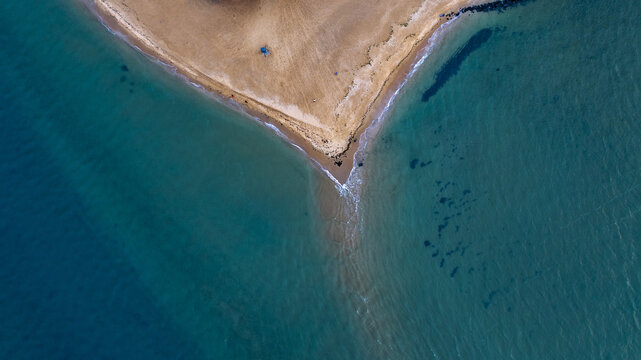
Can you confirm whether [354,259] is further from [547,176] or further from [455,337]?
[547,176]

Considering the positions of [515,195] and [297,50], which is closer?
[297,50]

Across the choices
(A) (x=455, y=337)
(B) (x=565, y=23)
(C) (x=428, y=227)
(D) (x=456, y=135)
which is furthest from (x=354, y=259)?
(B) (x=565, y=23)

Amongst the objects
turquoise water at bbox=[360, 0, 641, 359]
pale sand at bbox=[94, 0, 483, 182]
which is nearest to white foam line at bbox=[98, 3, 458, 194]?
pale sand at bbox=[94, 0, 483, 182]

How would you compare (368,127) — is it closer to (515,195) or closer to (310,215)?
(310,215)

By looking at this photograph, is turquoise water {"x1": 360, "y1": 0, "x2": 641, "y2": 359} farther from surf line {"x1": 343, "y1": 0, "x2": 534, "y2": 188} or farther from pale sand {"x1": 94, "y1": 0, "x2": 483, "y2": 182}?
pale sand {"x1": 94, "y1": 0, "x2": 483, "y2": 182}

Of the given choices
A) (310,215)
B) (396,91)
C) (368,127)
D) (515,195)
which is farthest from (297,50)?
(515,195)

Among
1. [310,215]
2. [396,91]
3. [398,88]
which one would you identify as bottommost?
[310,215]
